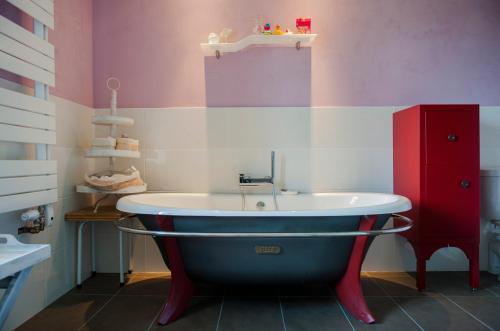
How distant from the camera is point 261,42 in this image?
2188mm

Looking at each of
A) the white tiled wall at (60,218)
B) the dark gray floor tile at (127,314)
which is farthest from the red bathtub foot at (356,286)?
the white tiled wall at (60,218)

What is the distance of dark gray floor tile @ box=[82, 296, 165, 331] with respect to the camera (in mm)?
1592

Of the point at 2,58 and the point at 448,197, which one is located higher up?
the point at 2,58

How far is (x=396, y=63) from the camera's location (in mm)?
2324

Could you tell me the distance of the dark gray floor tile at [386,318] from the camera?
5.14ft

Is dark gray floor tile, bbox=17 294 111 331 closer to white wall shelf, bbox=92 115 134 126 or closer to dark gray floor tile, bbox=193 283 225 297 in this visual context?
dark gray floor tile, bbox=193 283 225 297

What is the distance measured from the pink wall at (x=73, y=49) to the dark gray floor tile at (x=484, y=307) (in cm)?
269

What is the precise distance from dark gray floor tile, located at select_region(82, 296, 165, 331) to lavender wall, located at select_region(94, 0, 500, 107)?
1347mm

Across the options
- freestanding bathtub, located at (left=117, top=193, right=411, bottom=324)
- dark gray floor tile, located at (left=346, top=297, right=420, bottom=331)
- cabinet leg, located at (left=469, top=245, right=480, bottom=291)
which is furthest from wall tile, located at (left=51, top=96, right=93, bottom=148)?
cabinet leg, located at (left=469, top=245, right=480, bottom=291)

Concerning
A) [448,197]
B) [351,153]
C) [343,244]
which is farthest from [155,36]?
[448,197]

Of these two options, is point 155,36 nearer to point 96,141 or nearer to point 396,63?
point 96,141

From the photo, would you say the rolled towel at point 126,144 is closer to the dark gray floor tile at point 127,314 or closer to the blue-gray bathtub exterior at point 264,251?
the blue-gray bathtub exterior at point 264,251

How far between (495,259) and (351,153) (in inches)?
50.3

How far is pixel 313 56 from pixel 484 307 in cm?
190
